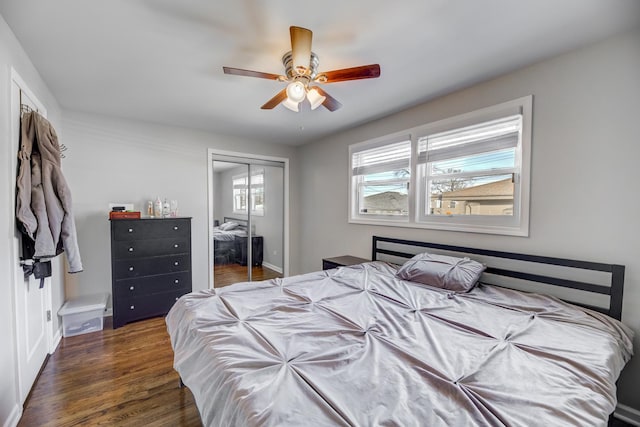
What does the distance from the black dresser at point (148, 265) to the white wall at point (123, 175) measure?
1.49 ft

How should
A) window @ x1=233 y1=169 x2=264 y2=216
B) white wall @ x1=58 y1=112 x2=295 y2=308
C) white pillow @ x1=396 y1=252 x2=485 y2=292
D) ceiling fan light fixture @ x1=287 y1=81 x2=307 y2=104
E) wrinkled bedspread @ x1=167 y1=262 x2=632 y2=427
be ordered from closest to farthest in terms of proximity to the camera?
wrinkled bedspread @ x1=167 y1=262 x2=632 y2=427 → ceiling fan light fixture @ x1=287 y1=81 x2=307 y2=104 → white pillow @ x1=396 y1=252 x2=485 y2=292 → white wall @ x1=58 y1=112 x2=295 y2=308 → window @ x1=233 y1=169 x2=264 y2=216

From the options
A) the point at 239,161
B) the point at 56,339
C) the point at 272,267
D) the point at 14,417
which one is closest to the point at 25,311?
the point at 14,417

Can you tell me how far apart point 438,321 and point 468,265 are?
893mm

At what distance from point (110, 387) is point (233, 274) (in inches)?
90.6

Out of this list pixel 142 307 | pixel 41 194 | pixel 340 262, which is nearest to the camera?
Result: pixel 41 194

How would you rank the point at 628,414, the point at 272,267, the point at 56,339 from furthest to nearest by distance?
the point at 272,267 < the point at 56,339 < the point at 628,414

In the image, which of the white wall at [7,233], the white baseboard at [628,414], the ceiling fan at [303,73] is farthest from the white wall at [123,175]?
the white baseboard at [628,414]

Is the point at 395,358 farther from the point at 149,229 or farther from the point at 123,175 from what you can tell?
the point at 123,175

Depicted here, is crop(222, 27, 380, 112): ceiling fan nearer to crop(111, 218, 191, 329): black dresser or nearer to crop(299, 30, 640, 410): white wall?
crop(299, 30, 640, 410): white wall

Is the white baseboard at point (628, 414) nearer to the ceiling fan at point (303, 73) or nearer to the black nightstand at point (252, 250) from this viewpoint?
the ceiling fan at point (303, 73)

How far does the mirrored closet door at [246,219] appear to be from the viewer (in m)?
4.17

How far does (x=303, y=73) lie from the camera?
1782 millimetres

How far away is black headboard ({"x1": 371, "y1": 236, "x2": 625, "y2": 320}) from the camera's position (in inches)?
68.4

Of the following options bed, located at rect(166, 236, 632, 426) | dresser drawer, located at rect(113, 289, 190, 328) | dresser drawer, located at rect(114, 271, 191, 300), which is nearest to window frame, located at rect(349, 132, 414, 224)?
bed, located at rect(166, 236, 632, 426)
